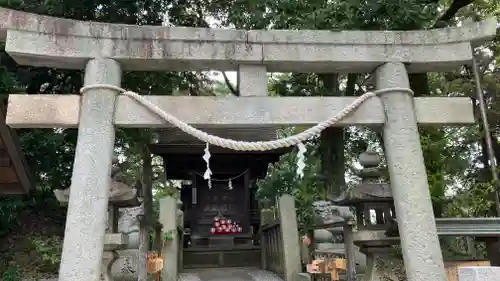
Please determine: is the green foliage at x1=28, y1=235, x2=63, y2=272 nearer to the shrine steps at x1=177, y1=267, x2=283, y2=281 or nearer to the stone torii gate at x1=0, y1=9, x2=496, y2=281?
the shrine steps at x1=177, y1=267, x2=283, y2=281

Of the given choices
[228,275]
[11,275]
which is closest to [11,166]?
[11,275]

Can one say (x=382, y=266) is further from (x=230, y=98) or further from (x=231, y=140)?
(x=230, y=98)

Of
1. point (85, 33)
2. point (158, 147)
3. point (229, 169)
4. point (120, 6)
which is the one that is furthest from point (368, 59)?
point (229, 169)

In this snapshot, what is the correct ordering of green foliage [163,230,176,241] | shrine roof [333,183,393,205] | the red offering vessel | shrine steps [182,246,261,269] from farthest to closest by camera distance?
1. the red offering vessel
2. shrine steps [182,246,261,269]
3. green foliage [163,230,176,241]
4. shrine roof [333,183,393,205]

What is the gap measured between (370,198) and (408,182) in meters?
1.22

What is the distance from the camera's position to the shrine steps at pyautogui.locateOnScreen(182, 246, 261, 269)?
36.9 feet

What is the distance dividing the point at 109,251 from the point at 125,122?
1.96 metres

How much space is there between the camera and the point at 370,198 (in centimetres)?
537

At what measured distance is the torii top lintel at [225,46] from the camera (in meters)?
4.01

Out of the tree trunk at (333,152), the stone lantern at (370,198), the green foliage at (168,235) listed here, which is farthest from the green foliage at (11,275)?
the tree trunk at (333,152)

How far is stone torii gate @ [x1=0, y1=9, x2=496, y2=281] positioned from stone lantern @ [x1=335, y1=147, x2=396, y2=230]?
1.07 metres

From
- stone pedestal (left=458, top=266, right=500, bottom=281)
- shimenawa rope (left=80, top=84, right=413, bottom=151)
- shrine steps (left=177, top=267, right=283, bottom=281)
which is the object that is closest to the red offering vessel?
shrine steps (left=177, top=267, right=283, bottom=281)

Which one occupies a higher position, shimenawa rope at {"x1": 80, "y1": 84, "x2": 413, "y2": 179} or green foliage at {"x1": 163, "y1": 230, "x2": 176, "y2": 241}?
shimenawa rope at {"x1": 80, "y1": 84, "x2": 413, "y2": 179}

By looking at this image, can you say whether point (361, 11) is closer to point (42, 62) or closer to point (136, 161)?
point (42, 62)
